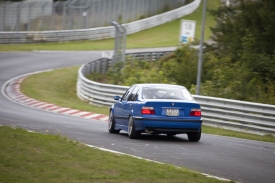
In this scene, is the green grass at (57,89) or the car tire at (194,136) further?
the green grass at (57,89)

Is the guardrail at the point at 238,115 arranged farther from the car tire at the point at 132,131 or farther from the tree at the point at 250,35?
the tree at the point at 250,35

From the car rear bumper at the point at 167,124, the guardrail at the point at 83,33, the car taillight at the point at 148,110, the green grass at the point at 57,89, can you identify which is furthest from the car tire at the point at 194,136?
the guardrail at the point at 83,33

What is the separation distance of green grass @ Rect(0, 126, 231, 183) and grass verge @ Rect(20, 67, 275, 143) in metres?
8.21

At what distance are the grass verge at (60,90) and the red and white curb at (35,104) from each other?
393 millimetres

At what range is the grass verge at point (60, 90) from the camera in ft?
79.1

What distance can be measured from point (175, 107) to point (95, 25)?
4479cm

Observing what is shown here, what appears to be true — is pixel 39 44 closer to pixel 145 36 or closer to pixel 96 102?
pixel 145 36

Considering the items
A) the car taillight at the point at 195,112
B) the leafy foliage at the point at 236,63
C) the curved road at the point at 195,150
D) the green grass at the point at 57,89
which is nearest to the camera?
the curved road at the point at 195,150

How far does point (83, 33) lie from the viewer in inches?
2175

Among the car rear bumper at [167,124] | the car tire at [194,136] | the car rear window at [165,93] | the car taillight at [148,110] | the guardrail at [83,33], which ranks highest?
the guardrail at [83,33]

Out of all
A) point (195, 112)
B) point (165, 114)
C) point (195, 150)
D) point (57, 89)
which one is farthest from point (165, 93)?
point (57, 89)

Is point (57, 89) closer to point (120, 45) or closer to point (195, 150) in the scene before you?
point (120, 45)

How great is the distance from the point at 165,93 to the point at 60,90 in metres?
17.6

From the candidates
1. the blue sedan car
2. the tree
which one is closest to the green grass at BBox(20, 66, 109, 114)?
the tree
